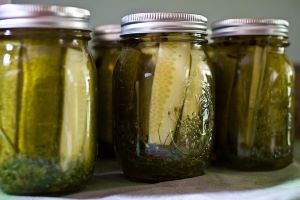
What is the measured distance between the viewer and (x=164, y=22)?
1.85 ft

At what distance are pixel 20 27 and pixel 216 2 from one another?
55 centimetres

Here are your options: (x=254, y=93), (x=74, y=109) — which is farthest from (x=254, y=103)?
(x=74, y=109)

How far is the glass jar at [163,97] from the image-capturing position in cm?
56

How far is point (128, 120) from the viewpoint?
1.93ft

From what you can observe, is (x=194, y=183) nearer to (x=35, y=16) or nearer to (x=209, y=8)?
(x=35, y=16)

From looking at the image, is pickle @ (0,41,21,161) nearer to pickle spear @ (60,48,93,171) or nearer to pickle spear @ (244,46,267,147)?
pickle spear @ (60,48,93,171)

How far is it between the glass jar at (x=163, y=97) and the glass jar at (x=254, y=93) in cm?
7

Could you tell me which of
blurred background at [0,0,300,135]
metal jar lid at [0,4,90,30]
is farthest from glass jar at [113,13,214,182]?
blurred background at [0,0,300,135]

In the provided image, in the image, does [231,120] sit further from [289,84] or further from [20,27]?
[20,27]

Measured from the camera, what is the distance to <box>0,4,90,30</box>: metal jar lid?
1.62ft

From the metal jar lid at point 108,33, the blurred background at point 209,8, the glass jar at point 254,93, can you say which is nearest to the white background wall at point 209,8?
the blurred background at point 209,8

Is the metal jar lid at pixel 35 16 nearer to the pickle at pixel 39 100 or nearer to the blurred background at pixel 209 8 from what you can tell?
the pickle at pixel 39 100

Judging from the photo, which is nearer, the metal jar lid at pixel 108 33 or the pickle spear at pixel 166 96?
the pickle spear at pixel 166 96

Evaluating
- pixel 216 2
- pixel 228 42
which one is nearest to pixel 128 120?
pixel 228 42
